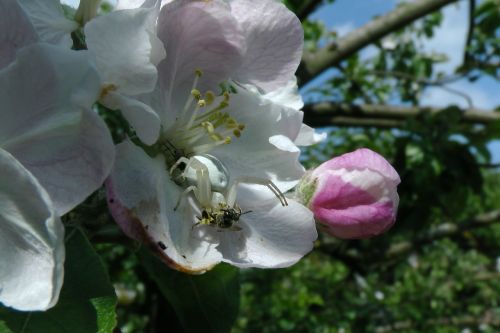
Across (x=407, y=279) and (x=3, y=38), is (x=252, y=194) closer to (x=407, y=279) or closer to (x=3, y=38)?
(x=3, y=38)

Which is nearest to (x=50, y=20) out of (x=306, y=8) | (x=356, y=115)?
(x=306, y=8)

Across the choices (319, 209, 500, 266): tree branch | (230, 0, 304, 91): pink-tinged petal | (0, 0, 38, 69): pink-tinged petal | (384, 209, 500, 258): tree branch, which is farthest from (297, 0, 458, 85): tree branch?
(0, 0, 38, 69): pink-tinged petal

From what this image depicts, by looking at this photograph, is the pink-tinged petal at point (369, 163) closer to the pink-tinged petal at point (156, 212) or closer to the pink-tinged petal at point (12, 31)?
the pink-tinged petal at point (156, 212)

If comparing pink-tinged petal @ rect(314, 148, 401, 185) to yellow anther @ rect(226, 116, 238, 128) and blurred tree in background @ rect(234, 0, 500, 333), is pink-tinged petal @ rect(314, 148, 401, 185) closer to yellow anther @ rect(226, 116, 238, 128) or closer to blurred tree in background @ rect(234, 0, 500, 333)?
yellow anther @ rect(226, 116, 238, 128)

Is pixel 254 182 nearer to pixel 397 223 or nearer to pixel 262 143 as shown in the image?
pixel 262 143

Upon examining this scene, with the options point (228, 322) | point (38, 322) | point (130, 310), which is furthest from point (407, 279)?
point (38, 322)

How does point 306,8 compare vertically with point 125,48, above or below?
below

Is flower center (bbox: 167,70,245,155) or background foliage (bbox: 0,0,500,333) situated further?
background foliage (bbox: 0,0,500,333)

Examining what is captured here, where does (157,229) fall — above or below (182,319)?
above
